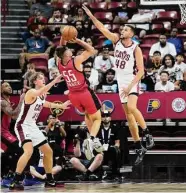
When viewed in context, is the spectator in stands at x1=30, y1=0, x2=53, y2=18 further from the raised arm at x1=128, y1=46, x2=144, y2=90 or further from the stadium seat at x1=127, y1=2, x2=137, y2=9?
the raised arm at x1=128, y1=46, x2=144, y2=90

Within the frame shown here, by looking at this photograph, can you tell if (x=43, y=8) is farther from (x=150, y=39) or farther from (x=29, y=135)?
(x=29, y=135)

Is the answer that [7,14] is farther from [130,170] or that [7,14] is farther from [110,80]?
[130,170]

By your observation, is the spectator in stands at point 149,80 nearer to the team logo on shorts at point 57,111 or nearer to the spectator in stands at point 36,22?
the team logo on shorts at point 57,111

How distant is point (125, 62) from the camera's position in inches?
500

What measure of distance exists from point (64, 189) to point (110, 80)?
4197 mm

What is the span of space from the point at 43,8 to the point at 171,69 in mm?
6278

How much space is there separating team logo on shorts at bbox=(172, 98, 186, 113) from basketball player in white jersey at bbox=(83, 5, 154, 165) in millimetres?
2302

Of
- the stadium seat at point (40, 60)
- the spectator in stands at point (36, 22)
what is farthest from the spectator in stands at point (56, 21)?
the stadium seat at point (40, 60)

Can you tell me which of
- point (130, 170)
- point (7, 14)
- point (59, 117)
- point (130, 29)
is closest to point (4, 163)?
point (59, 117)

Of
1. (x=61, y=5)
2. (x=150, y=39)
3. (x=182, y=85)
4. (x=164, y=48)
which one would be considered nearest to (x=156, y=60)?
(x=164, y=48)

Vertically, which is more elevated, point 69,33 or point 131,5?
point 131,5

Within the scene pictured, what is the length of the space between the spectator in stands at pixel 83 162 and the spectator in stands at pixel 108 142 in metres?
0.36

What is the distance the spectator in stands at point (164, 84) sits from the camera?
1522 cm

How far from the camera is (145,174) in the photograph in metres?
15.5
